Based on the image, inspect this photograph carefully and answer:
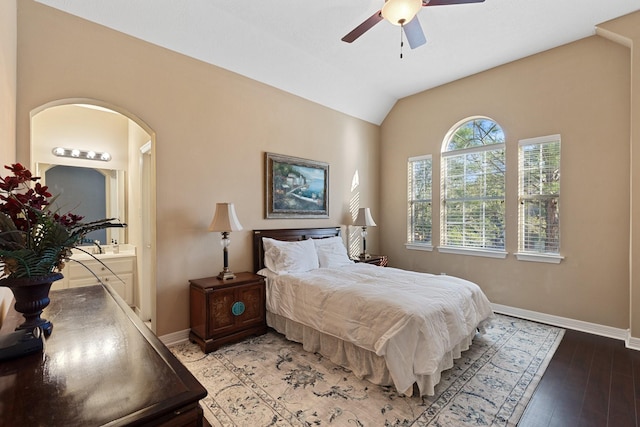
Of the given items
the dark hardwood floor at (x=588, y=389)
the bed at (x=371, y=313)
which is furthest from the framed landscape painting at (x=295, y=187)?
the dark hardwood floor at (x=588, y=389)

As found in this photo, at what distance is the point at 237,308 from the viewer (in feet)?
10.5

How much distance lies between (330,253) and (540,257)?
2758mm

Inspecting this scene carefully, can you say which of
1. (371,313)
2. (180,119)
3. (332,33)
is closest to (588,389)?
(371,313)

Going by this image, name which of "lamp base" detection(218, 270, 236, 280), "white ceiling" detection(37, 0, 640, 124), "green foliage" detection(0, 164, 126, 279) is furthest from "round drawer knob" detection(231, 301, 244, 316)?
"white ceiling" detection(37, 0, 640, 124)

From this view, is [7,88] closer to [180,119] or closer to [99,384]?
[180,119]

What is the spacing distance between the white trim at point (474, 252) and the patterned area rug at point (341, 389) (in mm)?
1259

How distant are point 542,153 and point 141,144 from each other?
212 inches

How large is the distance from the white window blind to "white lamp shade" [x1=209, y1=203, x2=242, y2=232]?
10.7 feet

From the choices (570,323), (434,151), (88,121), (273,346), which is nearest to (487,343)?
(570,323)

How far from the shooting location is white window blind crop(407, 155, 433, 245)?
5059mm

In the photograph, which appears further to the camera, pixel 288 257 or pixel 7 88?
pixel 288 257

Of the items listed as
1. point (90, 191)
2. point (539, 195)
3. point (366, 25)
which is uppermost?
point (366, 25)

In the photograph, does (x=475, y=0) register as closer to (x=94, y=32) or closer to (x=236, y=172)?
(x=236, y=172)

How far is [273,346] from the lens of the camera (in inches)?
124
